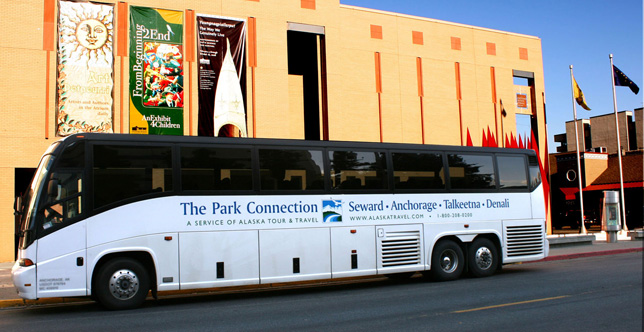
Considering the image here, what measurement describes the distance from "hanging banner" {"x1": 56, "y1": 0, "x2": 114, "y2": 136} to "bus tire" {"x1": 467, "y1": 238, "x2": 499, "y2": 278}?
1657cm

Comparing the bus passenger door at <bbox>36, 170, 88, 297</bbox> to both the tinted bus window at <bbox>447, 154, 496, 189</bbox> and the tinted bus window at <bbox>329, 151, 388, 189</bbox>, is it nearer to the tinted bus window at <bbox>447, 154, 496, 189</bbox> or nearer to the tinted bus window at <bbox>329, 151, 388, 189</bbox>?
the tinted bus window at <bbox>329, 151, 388, 189</bbox>

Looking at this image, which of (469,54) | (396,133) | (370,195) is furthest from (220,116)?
(469,54)

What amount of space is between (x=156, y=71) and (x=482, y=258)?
17377 mm

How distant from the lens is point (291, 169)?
12.5 metres

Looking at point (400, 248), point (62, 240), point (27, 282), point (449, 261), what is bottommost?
point (449, 261)

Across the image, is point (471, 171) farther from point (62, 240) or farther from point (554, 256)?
point (62, 240)

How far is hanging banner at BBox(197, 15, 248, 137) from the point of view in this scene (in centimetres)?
2655

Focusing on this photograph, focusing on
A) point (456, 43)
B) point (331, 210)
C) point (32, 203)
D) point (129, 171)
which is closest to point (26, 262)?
point (32, 203)

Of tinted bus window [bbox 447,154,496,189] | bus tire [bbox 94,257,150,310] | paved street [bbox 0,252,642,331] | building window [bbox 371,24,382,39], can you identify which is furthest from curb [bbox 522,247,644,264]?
building window [bbox 371,24,382,39]

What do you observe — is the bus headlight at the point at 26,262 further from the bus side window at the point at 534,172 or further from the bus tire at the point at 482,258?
the bus side window at the point at 534,172

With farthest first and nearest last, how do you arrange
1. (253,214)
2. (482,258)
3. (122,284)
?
(482,258) < (253,214) < (122,284)

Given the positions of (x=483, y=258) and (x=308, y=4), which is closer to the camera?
(x=483, y=258)

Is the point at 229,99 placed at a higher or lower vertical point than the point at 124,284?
higher

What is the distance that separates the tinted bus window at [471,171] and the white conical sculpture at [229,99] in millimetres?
14702
